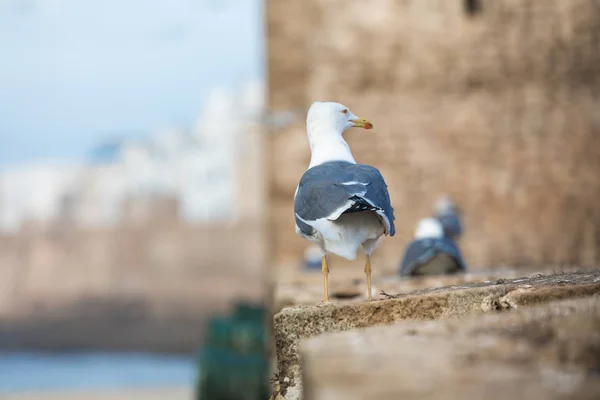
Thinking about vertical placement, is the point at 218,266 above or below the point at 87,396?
above

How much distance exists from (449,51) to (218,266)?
20096mm

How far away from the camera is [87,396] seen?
1773cm

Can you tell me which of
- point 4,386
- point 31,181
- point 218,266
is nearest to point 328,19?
point 4,386

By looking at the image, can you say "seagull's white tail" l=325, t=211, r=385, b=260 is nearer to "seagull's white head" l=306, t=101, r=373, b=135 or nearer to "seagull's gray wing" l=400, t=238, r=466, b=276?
"seagull's white head" l=306, t=101, r=373, b=135

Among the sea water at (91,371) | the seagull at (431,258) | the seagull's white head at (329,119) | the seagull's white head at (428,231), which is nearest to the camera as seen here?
the seagull's white head at (329,119)

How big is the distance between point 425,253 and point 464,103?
18.5 ft

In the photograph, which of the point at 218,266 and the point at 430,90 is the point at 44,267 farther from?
the point at 430,90

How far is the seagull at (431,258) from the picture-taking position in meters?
4.76

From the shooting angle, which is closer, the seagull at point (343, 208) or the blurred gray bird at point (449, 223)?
the seagull at point (343, 208)

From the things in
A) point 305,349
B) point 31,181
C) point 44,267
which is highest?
point 31,181

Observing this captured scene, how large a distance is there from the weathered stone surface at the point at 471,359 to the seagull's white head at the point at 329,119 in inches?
38.2

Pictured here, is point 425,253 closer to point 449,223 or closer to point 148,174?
point 449,223

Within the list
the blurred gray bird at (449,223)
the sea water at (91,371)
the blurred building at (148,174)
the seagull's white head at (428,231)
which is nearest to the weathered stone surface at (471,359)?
the seagull's white head at (428,231)

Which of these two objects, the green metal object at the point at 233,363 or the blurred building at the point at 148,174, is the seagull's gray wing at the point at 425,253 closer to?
the green metal object at the point at 233,363
